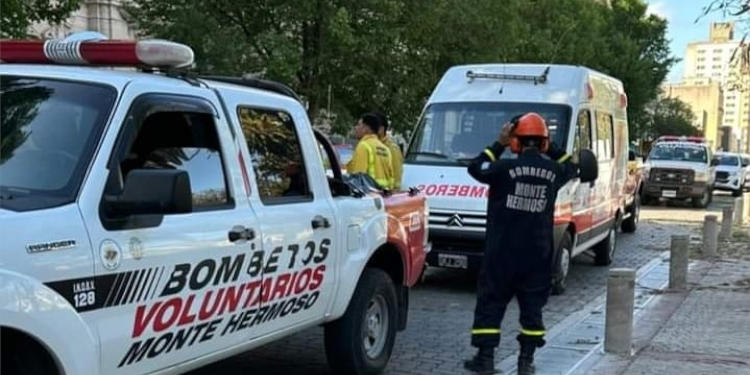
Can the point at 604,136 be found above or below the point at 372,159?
above

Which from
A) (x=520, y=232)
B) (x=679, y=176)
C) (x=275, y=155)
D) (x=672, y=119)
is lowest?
A: (x=679, y=176)

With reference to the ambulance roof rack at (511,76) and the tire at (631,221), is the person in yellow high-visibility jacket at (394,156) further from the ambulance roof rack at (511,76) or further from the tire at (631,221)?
the tire at (631,221)

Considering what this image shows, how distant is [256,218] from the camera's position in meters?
4.46

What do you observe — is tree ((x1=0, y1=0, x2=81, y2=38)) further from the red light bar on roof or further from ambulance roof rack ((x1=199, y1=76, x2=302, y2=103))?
the red light bar on roof

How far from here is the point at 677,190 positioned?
81.8 feet

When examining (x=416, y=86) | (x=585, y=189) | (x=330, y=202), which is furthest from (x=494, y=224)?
(x=416, y=86)

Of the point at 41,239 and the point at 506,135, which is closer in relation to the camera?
the point at 41,239

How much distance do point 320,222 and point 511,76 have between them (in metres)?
6.08

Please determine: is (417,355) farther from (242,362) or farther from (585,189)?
(585,189)

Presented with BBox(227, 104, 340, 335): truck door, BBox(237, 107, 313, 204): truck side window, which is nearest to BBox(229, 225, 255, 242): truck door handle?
BBox(227, 104, 340, 335): truck door

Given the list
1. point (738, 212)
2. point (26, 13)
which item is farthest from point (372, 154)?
point (738, 212)

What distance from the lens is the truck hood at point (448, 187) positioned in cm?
931

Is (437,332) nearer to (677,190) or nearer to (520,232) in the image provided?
(520,232)

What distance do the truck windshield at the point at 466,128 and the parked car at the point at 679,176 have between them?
52.8 ft
